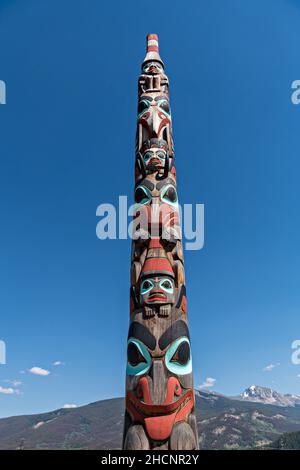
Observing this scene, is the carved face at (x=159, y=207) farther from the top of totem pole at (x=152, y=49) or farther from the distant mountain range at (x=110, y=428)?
the distant mountain range at (x=110, y=428)

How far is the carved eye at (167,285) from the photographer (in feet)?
21.7

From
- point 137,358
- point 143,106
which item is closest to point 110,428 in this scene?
point 143,106

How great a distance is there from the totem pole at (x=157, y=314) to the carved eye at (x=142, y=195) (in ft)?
0.08

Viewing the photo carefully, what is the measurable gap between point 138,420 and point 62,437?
107m

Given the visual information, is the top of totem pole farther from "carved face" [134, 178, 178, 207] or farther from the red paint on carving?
the red paint on carving

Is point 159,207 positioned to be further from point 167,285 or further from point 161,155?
point 167,285

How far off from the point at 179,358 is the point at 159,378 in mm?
481

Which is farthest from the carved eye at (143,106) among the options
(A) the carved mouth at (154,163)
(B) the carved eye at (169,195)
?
(B) the carved eye at (169,195)

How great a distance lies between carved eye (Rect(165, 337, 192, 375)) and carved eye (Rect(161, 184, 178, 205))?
336cm

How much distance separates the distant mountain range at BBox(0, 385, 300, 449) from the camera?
7375 centimetres

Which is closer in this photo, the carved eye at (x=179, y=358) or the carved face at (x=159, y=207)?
the carved eye at (x=179, y=358)
